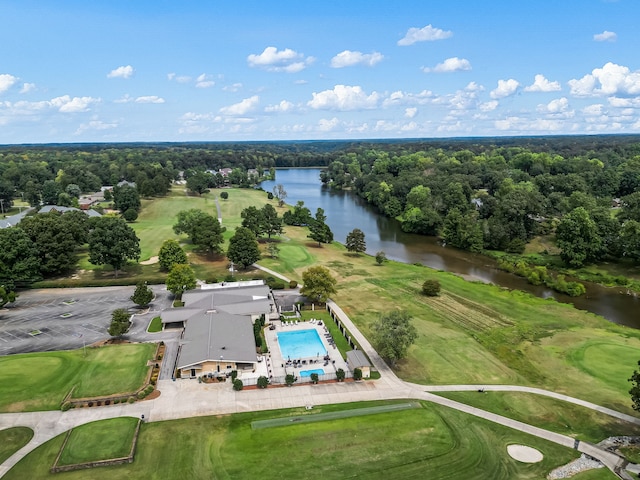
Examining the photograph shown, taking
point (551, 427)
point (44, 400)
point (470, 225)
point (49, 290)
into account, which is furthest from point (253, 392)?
point (470, 225)

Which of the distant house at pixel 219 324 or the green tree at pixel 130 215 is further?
the green tree at pixel 130 215

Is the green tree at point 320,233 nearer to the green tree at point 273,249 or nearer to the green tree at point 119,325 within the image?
the green tree at point 273,249

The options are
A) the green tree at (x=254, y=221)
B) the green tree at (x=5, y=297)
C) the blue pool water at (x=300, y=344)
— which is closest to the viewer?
the blue pool water at (x=300, y=344)

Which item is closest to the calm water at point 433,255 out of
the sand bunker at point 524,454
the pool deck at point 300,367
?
the sand bunker at point 524,454

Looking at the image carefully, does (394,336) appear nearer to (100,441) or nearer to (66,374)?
(100,441)

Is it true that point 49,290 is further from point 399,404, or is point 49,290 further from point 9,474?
point 399,404

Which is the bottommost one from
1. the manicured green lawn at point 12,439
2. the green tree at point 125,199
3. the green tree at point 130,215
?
the manicured green lawn at point 12,439
